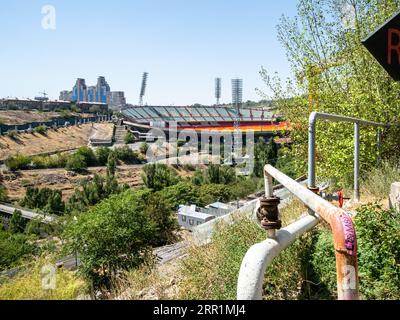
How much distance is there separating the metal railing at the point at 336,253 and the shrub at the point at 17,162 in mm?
63691

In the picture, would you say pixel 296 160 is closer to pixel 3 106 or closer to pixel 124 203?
pixel 124 203

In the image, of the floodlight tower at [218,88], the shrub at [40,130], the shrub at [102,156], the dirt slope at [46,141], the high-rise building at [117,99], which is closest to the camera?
the shrub at [102,156]

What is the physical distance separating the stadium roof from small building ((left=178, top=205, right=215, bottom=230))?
2746 inches

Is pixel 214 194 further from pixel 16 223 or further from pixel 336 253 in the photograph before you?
pixel 336 253

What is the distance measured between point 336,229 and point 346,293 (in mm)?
241

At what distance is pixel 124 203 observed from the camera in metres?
15.9

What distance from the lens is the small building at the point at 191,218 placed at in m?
25.9

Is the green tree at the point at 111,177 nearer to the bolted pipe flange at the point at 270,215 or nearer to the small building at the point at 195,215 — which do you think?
the small building at the point at 195,215

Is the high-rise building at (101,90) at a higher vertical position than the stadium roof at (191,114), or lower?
higher

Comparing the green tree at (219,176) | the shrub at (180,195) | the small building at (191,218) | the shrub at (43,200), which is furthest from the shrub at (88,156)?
the small building at (191,218)

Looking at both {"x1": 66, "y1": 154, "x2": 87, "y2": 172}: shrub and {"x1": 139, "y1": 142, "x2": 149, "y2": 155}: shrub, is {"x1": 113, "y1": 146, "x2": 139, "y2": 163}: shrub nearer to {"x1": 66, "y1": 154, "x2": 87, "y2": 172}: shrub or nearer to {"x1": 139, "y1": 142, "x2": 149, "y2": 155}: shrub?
{"x1": 139, "y1": 142, "x2": 149, "y2": 155}: shrub

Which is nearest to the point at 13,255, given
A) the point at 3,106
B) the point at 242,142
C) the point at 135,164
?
the point at 135,164

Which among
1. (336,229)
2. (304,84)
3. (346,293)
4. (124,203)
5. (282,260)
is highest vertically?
(304,84)

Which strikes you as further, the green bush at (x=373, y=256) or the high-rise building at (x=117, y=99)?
the high-rise building at (x=117, y=99)
